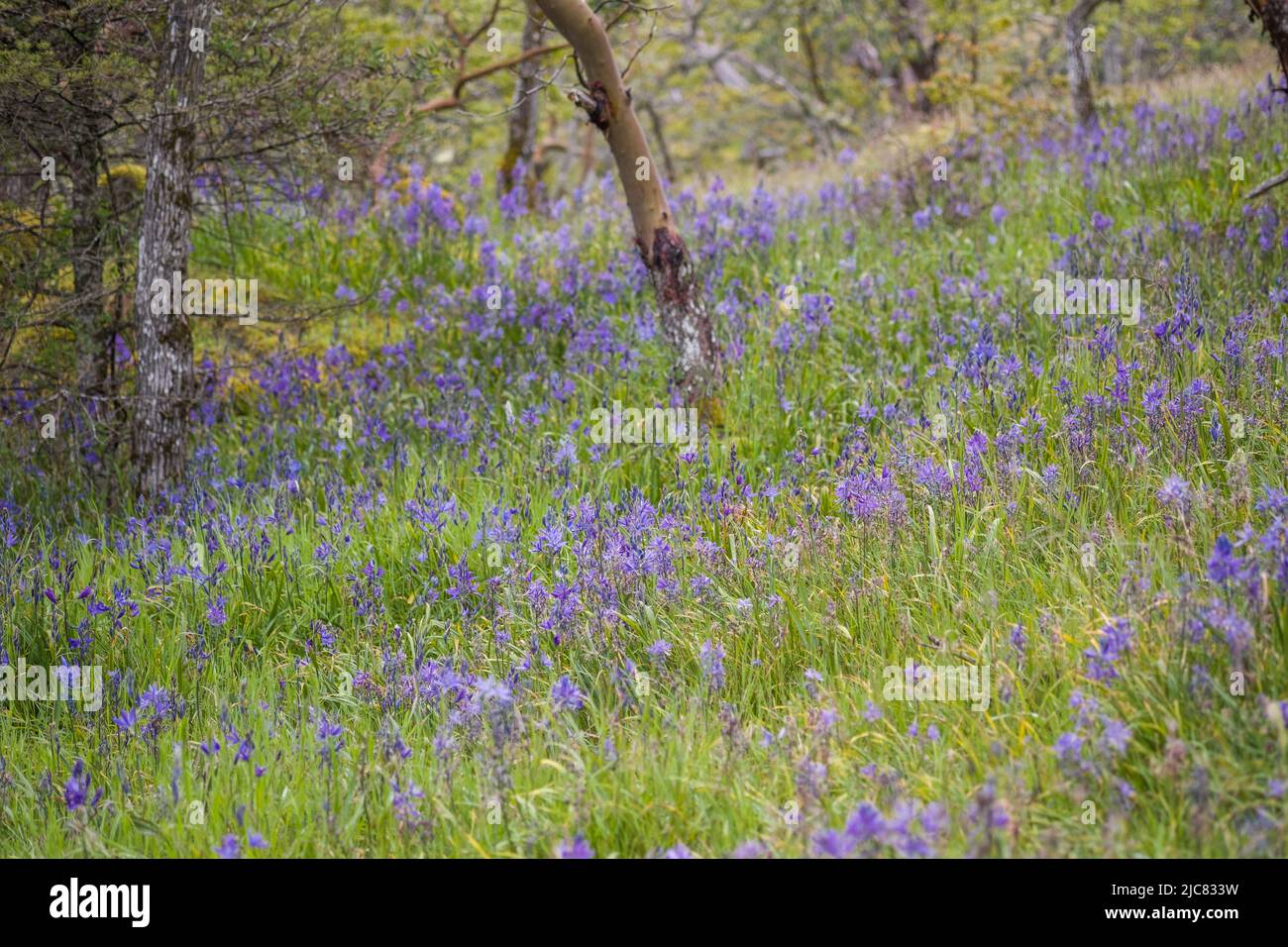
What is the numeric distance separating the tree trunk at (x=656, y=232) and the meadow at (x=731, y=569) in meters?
0.22

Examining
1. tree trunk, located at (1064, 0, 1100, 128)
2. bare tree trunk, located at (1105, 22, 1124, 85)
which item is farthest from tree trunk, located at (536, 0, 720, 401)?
bare tree trunk, located at (1105, 22, 1124, 85)

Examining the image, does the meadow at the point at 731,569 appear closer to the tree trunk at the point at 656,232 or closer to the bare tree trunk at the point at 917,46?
the tree trunk at the point at 656,232

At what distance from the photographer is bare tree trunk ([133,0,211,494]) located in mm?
5375

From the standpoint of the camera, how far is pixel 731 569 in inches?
161

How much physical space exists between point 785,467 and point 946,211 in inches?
150

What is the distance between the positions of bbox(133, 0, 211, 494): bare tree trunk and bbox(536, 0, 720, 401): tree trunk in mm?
1850

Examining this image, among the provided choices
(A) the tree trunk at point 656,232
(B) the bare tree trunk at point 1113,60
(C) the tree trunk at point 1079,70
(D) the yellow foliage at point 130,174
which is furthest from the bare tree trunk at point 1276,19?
(B) the bare tree trunk at point 1113,60

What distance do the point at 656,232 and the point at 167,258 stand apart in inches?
99.3

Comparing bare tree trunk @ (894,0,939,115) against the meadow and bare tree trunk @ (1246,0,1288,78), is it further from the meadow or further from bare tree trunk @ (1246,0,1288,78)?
bare tree trunk @ (1246,0,1288,78)

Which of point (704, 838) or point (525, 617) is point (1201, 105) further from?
point (704, 838)

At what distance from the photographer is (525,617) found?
13.6 ft

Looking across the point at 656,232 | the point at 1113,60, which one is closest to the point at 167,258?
the point at 656,232

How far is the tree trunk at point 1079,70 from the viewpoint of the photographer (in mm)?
9000
